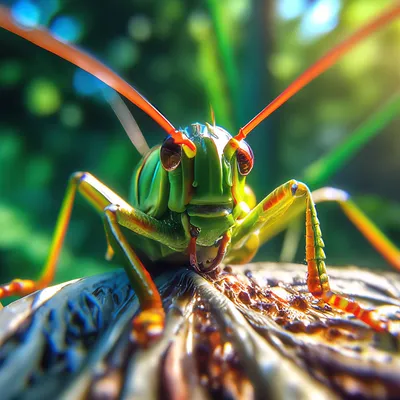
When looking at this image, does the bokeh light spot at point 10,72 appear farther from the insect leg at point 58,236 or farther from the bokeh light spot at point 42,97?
the insect leg at point 58,236

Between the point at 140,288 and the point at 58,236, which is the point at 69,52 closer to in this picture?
the point at 140,288

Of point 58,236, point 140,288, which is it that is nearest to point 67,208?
point 58,236

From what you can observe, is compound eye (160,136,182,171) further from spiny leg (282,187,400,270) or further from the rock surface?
spiny leg (282,187,400,270)

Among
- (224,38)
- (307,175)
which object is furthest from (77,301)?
(224,38)

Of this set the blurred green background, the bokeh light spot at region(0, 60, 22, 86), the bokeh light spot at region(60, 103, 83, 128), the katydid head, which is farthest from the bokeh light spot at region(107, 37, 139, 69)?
the katydid head

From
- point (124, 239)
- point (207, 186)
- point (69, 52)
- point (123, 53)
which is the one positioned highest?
point (123, 53)

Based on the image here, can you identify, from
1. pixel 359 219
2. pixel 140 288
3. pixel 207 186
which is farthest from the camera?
pixel 359 219

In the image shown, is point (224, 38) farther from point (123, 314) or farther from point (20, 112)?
point (20, 112)
